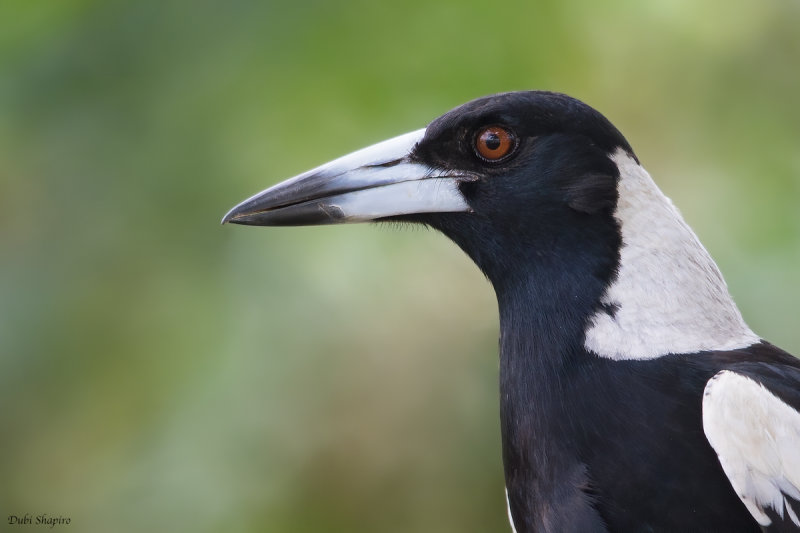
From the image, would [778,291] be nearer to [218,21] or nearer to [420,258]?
[420,258]

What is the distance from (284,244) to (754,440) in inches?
77.0

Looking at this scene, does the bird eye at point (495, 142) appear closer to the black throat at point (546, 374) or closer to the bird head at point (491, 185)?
the bird head at point (491, 185)

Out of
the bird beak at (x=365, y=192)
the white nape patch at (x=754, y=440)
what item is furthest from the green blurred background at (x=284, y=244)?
the white nape patch at (x=754, y=440)

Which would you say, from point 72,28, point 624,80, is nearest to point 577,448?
point 624,80

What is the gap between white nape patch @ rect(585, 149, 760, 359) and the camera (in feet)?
6.93

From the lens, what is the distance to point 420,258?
3.66m

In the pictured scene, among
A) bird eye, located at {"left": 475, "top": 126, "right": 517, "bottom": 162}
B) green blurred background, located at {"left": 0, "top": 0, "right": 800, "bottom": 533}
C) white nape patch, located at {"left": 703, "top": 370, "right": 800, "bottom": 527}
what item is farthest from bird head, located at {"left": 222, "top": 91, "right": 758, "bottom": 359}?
green blurred background, located at {"left": 0, "top": 0, "right": 800, "bottom": 533}

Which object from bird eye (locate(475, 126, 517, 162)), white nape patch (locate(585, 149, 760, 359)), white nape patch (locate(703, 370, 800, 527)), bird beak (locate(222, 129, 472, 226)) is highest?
bird eye (locate(475, 126, 517, 162))

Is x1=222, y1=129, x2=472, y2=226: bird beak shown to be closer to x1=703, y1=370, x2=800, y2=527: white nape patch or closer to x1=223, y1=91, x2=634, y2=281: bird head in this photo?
x1=223, y1=91, x2=634, y2=281: bird head

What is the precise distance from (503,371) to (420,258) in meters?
1.45

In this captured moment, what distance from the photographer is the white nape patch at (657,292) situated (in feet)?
6.93

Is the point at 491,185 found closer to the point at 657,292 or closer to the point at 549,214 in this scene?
the point at 549,214

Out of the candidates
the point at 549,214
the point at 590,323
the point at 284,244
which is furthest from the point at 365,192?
the point at 284,244

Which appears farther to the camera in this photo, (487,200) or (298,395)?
(298,395)
